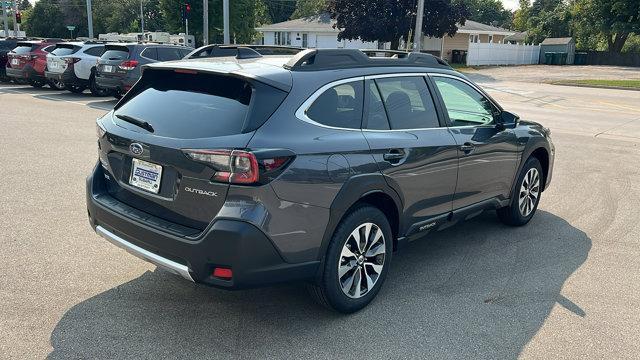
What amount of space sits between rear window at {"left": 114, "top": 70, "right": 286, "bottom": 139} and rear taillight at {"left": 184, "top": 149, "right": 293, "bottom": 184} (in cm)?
16

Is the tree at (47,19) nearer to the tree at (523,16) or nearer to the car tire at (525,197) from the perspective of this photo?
the tree at (523,16)

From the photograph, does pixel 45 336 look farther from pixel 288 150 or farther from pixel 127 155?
pixel 288 150

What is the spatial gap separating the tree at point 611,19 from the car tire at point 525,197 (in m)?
52.0

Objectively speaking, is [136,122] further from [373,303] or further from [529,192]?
[529,192]

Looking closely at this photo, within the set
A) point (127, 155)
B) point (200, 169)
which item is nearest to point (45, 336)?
point (127, 155)

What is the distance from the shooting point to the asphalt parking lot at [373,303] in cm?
350

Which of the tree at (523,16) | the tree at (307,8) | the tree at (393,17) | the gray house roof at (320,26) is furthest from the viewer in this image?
the tree at (523,16)

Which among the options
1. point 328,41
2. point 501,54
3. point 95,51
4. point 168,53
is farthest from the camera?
point 328,41

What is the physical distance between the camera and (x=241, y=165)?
317cm

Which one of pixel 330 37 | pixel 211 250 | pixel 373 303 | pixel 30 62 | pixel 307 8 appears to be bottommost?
pixel 373 303

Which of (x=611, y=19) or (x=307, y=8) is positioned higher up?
(x=307, y=8)

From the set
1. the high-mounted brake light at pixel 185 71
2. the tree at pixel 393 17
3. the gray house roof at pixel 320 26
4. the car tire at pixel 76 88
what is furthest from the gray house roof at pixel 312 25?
the high-mounted brake light at pixel 185 71

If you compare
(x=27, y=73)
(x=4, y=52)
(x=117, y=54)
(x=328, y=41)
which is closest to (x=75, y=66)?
(x=117, y=54)

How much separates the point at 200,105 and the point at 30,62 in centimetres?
1821
